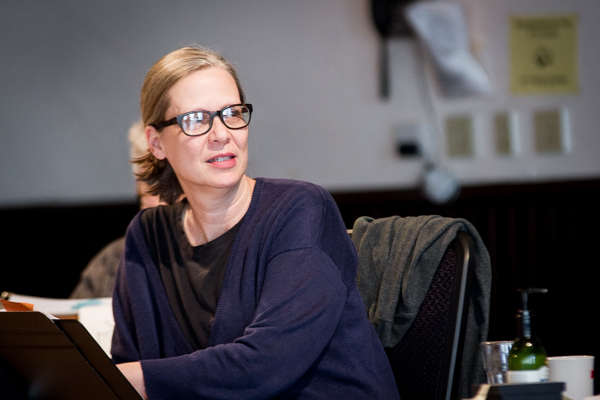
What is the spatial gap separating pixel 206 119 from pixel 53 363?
1.81ft

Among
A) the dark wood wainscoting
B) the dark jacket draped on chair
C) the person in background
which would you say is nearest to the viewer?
the dark jacket draped on chair

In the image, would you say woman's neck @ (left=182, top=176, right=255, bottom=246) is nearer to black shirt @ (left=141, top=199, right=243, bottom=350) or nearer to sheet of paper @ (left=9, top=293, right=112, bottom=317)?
black shirt @ (left=141, top=199, right=243, bottom=350)

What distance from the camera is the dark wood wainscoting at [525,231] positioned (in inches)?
130

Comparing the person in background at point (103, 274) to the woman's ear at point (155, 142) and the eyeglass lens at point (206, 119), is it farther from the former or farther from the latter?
the eyeglass lens at point (206, 119)

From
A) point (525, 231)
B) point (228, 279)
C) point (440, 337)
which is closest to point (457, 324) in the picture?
point (440, 337)

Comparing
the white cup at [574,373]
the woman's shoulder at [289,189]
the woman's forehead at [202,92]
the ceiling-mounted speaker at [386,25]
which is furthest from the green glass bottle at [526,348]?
the ceiling-mounted speaker at [386,25]

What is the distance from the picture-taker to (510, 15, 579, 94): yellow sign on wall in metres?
3.40

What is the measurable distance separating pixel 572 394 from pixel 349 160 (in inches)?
87.4

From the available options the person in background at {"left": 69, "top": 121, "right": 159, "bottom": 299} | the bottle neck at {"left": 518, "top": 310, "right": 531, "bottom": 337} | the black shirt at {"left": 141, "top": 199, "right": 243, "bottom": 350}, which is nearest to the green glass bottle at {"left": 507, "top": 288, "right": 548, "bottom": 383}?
the bottle neck at {"left": 518, "top": 310, "right": 531, "bottom": 337}

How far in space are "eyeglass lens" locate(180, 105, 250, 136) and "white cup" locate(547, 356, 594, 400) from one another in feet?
2.45

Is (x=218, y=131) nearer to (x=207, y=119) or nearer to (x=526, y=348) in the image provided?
(x=207, y=119)

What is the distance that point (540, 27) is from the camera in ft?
11.1

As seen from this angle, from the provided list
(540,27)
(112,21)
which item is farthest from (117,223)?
(540,27)

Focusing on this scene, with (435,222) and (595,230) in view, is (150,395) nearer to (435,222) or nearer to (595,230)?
(435,222)
